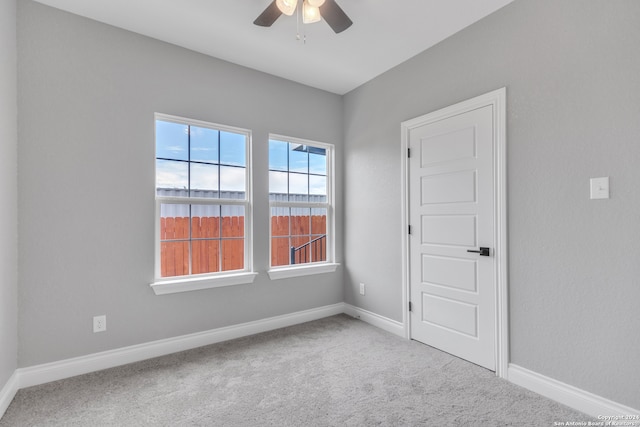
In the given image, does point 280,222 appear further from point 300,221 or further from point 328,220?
point 328,220

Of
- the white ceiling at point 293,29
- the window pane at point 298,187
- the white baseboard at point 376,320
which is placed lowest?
the white baseboard at point 376,320

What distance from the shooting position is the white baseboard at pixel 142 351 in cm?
221

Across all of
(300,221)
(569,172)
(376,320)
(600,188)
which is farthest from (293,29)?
(376,320)

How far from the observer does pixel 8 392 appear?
1.97m

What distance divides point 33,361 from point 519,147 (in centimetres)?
383

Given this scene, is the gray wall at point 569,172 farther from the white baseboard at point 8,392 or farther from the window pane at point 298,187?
the white baseboard at point 8,392

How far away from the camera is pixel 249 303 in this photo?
10.4ft

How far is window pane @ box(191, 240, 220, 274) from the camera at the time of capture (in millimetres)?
2918

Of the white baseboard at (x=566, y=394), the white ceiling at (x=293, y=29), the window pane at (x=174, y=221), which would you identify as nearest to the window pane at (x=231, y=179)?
the window pane at (x=174, y=221)

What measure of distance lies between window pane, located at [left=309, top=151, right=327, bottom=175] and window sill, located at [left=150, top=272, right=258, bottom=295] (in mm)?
1459

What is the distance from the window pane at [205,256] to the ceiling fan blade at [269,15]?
1.96 meters

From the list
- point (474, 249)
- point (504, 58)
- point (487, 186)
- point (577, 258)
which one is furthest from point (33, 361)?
point (504, 58)

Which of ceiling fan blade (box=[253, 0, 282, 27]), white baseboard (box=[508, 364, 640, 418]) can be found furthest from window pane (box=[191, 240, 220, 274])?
white baseboard (box=[508, 364, 640, 418])

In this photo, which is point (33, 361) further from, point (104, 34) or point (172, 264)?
point (104, 34)
